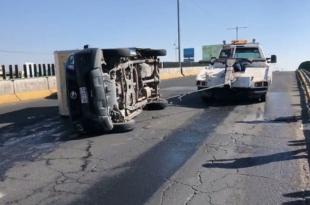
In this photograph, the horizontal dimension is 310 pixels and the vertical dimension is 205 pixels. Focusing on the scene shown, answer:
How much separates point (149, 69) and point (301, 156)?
6.35 meters

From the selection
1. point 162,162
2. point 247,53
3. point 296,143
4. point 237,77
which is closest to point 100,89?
point 162,162

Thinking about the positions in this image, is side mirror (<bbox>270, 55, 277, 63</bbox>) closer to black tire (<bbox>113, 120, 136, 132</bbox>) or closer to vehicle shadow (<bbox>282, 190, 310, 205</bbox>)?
black tire (<bbox>113, 120, 136, 132</bbox>)

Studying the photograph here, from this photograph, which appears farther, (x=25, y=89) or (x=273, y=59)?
(x=25, y=89)

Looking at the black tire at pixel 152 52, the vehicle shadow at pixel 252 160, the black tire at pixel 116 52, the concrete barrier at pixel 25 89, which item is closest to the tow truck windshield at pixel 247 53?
the black tire at pixel 152 52

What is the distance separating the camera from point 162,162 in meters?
7.30

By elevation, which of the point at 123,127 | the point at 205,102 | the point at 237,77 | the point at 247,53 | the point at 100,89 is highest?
the point at 247,53

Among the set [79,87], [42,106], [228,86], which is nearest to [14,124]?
[79,87]

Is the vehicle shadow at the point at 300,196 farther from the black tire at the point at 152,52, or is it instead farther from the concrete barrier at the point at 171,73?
the concrete barrier at the point at 171,73

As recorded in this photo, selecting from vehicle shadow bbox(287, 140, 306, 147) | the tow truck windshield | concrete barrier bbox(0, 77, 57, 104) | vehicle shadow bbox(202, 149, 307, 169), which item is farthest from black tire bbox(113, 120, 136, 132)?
concrete barrier bbox(0, 77, 57, 104)

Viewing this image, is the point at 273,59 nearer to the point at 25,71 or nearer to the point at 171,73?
the point at 25,71

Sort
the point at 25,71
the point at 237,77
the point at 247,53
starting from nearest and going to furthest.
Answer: the point at 237,77
the point at 247,53
the point at 25,71

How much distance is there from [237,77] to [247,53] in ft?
7.90

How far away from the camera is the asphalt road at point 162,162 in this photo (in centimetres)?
570

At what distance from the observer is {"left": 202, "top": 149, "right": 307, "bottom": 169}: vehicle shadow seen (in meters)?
6.98
